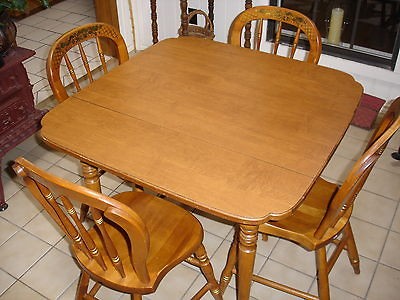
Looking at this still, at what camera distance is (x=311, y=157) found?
4.73 ft

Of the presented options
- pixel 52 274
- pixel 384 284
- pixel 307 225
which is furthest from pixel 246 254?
pixel 52 274

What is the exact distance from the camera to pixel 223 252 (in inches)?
83.1

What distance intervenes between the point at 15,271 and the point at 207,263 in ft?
3.00

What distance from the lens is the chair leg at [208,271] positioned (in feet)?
5.60

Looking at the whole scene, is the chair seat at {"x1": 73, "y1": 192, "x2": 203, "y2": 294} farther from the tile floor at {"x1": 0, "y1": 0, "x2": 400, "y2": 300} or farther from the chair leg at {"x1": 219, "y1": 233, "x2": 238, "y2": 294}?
the tile floor at {"x1": 0, "y1": 0, "x2": 400, "y2": 300}

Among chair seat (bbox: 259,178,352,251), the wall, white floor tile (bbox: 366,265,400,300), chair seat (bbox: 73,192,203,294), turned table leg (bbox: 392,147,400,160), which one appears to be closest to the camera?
chair seat (bbox: 73,192,203,294)

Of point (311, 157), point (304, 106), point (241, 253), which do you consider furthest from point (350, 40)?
point (241, 253)

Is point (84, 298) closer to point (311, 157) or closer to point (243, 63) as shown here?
point (311, 157)

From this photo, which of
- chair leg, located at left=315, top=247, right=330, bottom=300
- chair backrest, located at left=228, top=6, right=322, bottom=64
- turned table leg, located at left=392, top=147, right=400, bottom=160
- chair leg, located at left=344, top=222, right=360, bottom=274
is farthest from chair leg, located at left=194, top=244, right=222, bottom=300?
turned table leg, located at left=392, top=147, right=400, bottom=160

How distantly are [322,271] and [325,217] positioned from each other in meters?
0.28

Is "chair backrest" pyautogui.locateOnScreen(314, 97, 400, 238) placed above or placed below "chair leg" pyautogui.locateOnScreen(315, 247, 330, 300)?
above

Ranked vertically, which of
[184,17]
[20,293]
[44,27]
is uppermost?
[184,17]

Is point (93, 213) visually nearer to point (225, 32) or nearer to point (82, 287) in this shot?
point (82, 287)

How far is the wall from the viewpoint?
9.39 feet
